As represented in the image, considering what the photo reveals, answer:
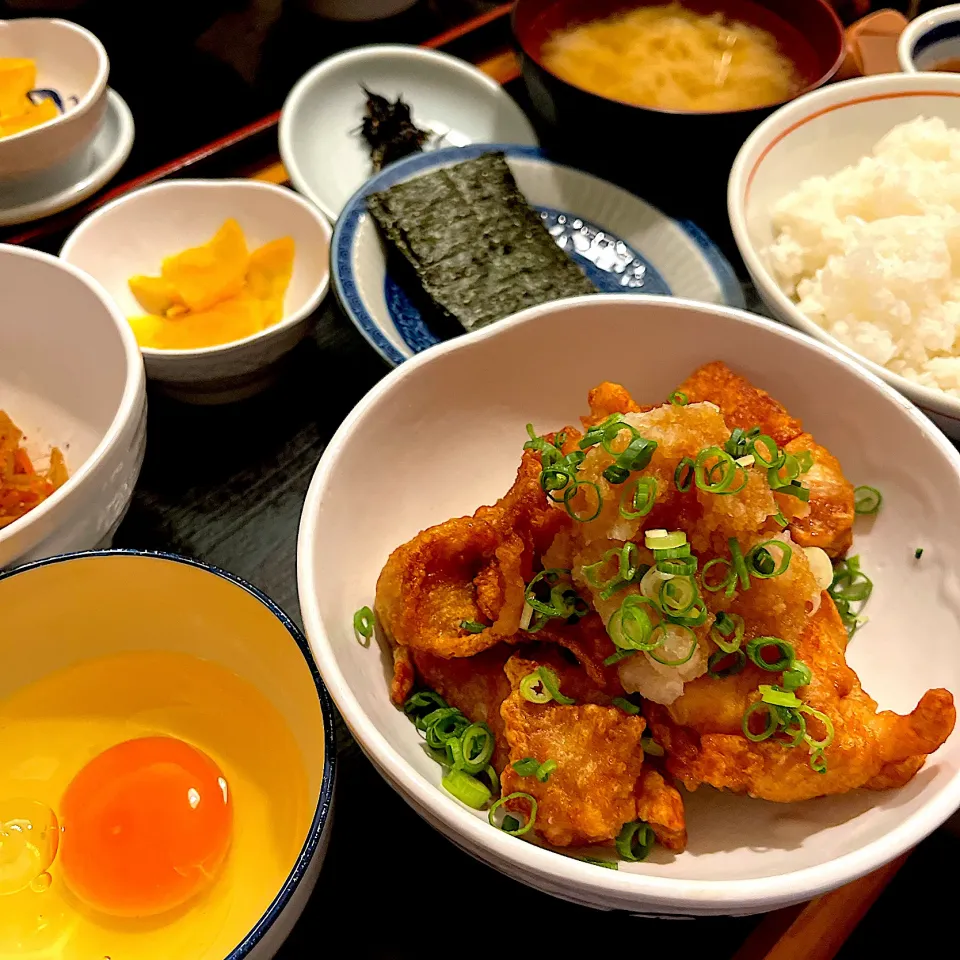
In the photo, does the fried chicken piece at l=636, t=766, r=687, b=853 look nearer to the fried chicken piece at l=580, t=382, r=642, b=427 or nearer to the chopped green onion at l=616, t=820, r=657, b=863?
the chopped green onion at l=616, t=820, r=657, b=863

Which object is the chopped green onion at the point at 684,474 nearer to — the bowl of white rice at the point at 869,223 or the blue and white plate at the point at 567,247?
the bowl of white rice at the point at 869,223

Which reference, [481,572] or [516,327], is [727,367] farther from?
[481,572]

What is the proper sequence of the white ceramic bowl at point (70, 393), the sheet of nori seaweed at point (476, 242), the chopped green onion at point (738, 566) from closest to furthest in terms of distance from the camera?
the chopped green onion at point (738, 566) → the white ceramic bowl at point (70, 393) → the sheet of nori seaweed at point (476, 242)

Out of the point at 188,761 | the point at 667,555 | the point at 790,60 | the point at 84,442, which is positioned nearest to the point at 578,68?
the point at 790,60

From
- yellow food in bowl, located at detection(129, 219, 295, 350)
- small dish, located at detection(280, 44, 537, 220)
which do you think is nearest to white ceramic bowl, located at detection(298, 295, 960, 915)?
yellow food in bowl, located at detection(129, 219, 295, 350)

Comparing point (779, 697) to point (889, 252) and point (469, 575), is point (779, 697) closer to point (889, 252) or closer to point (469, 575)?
point (469, 575)

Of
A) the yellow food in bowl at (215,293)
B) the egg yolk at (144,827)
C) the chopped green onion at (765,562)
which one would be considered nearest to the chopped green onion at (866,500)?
the chopped green onion at (765,562)

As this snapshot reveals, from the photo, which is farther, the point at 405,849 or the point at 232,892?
the point at 405,849
